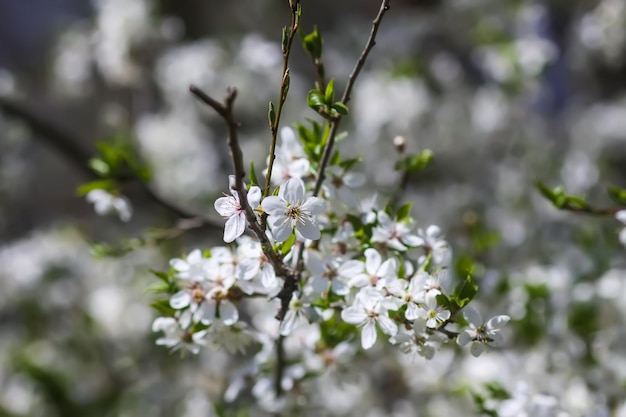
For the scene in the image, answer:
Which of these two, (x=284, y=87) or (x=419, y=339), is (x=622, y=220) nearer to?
(x=419, y=339)

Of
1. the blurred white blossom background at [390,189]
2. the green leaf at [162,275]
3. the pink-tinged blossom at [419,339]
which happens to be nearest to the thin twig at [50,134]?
the blurred white blossom background at [390,189]

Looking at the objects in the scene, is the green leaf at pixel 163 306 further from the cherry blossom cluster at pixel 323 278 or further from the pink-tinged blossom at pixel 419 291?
the pink-tinged blossom at pixel 419 291

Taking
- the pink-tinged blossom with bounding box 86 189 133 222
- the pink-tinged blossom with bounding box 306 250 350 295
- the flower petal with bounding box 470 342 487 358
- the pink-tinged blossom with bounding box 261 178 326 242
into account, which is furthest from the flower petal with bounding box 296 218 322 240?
the pink-tinged blossom with bounding box 86 189 133 222

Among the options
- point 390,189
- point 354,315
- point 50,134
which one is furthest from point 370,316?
point 50,134

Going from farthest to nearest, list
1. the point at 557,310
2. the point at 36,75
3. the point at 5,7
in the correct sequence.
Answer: the point at 5,7 → the point at 36,75 → the point at 557,310

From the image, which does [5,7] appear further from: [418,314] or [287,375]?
[418,314]

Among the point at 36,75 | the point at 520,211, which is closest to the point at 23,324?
the point at 36,75
